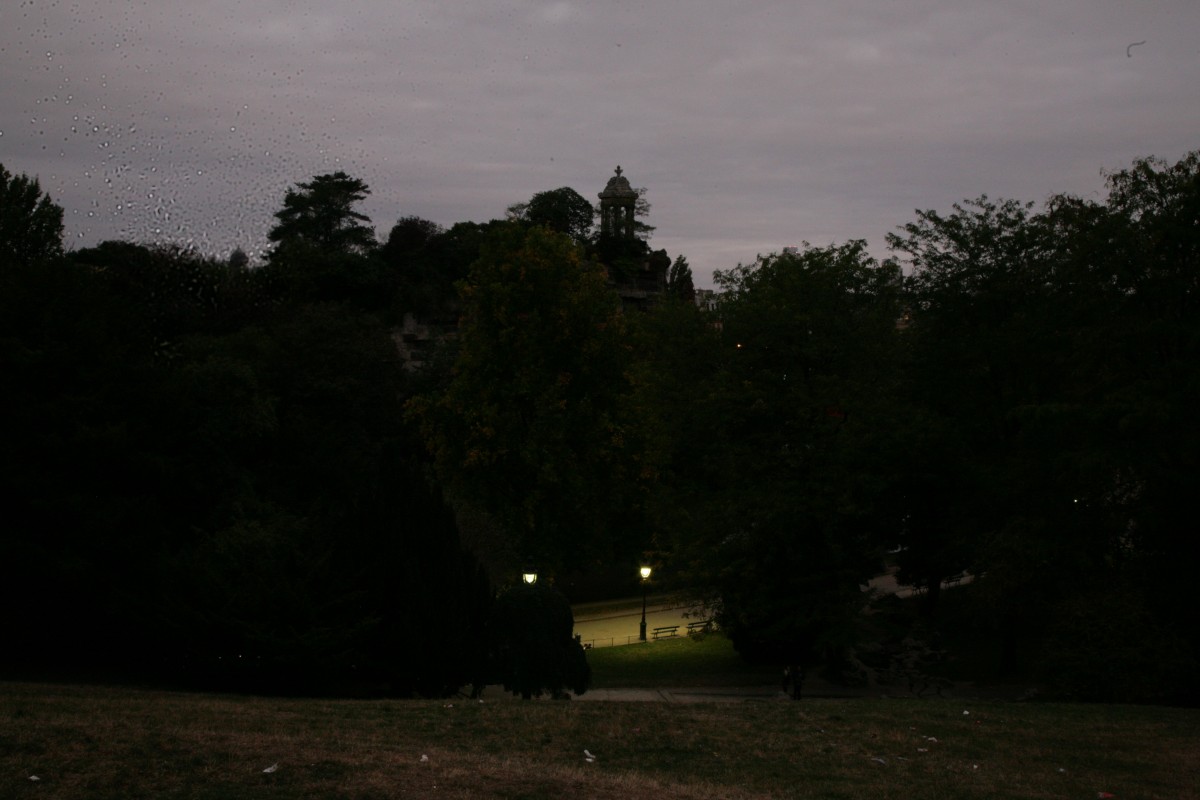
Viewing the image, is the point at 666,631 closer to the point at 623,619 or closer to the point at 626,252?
the point at 623,619

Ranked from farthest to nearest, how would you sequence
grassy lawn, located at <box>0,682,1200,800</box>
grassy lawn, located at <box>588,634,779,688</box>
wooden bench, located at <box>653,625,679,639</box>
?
wooden bench, located at <box>653,625,679,639</box> → grassy lawn, located at <box>588,634,779,688</box> → grassy lawn, located at <box>0,682,1200,800</box>

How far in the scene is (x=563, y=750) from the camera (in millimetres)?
15398

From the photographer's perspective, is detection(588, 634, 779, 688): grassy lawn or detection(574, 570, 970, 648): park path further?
detection(574, 570, 970, 648): park path

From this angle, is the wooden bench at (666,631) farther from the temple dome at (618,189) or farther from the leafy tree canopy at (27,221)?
the temple dome at (618,189)

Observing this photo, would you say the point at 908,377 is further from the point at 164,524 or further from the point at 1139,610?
the point at 164,524

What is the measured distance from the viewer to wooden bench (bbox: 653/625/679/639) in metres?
48.0

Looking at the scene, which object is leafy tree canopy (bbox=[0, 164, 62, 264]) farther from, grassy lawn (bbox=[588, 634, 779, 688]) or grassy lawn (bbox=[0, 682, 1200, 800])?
grassy lawn (bbox=[0, 682, 1200, 800])

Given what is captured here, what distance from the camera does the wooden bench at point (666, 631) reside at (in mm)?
47981

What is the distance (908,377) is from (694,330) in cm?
911

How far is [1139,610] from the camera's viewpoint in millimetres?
27422

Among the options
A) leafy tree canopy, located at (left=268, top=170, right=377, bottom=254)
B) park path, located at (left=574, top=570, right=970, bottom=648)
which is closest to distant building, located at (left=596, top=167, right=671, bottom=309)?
leafy tree canopy, located at (left=268, top=170, right=377, bottom=254)

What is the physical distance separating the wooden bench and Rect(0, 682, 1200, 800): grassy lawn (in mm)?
27667

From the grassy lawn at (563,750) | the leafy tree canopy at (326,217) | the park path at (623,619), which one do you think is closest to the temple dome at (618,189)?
the leafy tree canopy at (326,217)

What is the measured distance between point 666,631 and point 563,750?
118 ft
